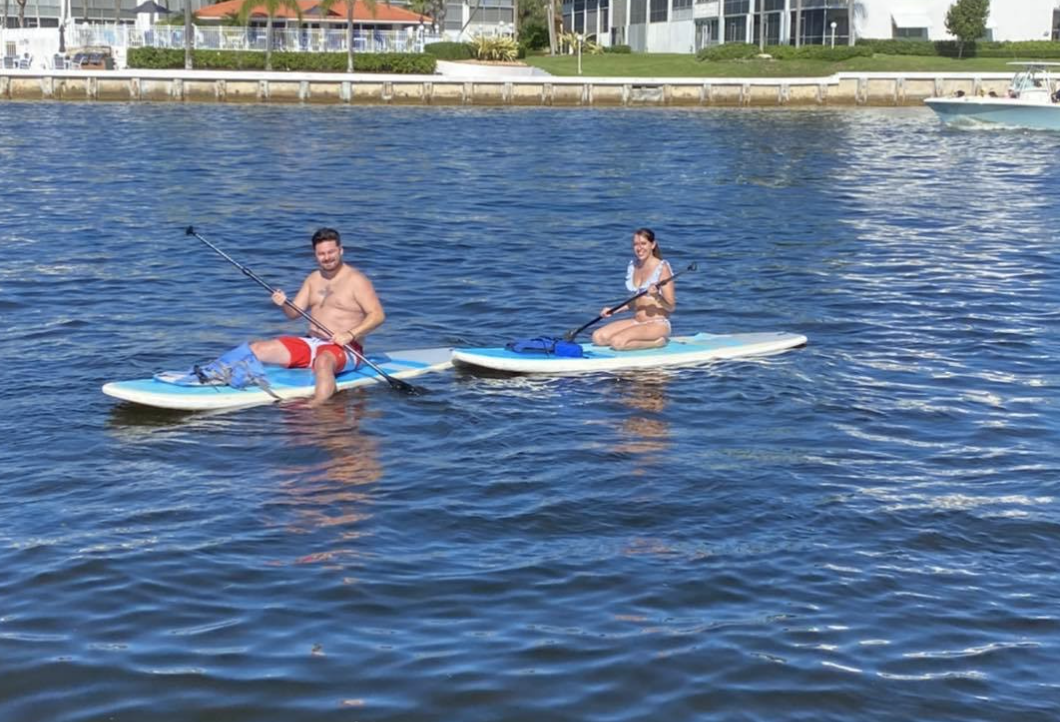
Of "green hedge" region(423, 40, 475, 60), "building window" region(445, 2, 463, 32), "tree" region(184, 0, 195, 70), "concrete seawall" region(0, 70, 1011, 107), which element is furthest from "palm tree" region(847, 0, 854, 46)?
"tree" region(184, 0, 195, 70)

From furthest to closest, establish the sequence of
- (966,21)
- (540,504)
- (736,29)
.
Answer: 1. (736,29)
2. (966,21)
3. (540,504)

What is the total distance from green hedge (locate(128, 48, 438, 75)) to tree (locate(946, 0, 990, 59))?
27182mm

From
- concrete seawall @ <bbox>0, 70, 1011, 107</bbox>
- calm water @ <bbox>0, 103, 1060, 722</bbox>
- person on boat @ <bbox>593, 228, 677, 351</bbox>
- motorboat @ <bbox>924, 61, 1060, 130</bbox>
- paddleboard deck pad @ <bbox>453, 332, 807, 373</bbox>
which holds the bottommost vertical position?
calm water @ <bbox>0, 103, 1060, 722</bbox>

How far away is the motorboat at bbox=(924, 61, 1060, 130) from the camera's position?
159 ft

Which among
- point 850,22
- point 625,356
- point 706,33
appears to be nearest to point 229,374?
point 625,356

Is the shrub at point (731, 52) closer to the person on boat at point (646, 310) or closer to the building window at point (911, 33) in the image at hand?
the building window at point (911, 33)

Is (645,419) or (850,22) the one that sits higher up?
(850,22)

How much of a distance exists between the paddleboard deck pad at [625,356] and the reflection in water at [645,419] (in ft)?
0.73

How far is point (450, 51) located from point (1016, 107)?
30.7 metres

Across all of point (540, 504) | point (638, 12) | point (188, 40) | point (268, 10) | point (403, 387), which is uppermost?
point (638, 12)

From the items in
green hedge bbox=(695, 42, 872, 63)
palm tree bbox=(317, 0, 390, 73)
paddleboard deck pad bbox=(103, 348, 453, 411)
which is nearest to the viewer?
paddleboard deck pad bbox=(103, 348, 453, 411)

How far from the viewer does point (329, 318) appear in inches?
535

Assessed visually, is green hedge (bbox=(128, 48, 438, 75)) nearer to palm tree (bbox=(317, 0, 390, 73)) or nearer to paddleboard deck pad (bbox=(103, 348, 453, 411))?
palm tree (bbox=(317, 0, 390, 73))

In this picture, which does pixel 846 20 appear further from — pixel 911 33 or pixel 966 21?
pixel 966 21
